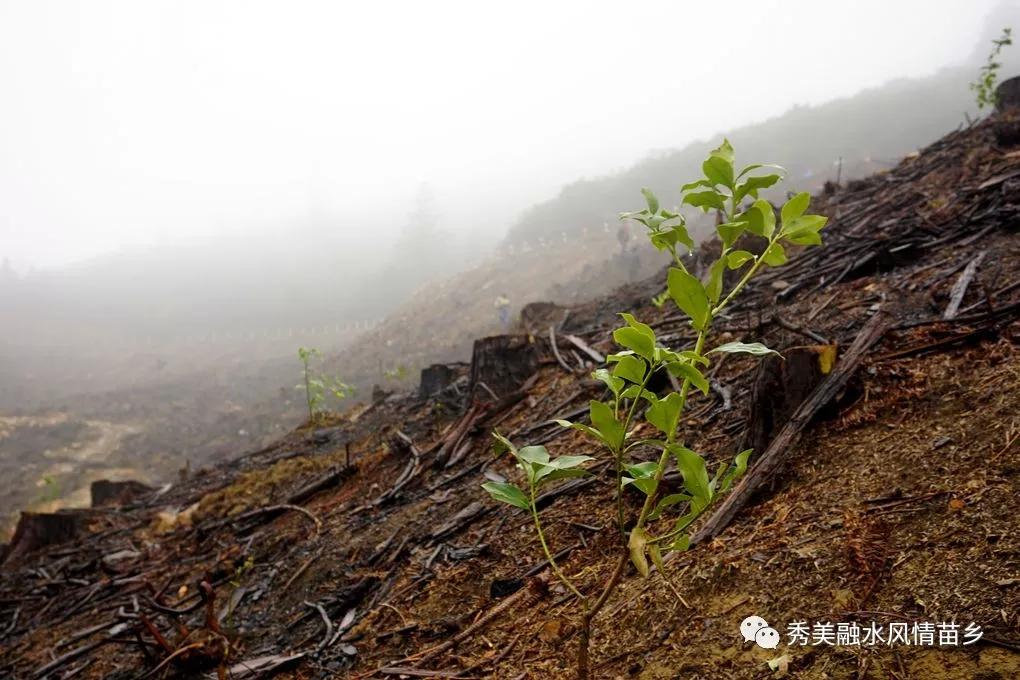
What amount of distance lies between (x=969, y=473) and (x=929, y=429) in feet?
1.10

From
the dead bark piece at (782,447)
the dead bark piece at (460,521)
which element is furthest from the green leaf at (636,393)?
the dead bark piece at (460,521)

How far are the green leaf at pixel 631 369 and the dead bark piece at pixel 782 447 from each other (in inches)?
46.8

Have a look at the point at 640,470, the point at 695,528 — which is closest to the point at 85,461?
the point at 695,528

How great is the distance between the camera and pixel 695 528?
6.93 ft

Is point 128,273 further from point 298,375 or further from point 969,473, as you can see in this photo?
point 969,473

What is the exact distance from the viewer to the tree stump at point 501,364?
464cm

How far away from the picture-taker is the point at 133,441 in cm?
1652

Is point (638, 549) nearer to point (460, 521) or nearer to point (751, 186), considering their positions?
point (751, 186)

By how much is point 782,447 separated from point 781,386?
0.28 meters

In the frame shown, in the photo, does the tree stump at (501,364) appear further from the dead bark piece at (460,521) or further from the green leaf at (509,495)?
the green leaf at (509,495)

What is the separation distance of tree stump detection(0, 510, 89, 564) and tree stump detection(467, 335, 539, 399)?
4815 mm

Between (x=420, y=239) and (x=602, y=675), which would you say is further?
(x=420, y=239)

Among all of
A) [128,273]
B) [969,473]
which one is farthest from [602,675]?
[128,273]

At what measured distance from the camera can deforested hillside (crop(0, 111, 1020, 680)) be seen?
4.97 feet
